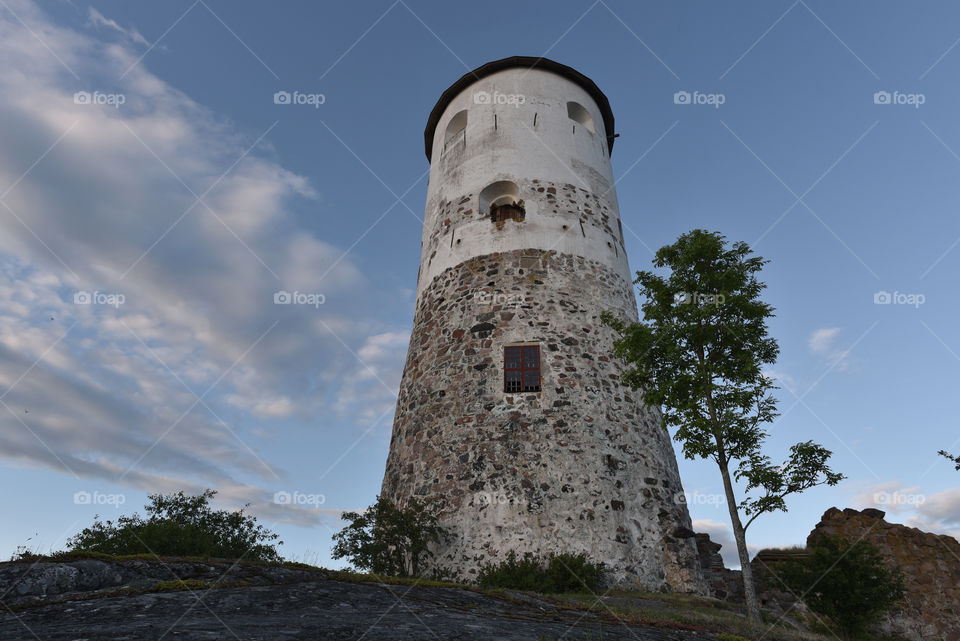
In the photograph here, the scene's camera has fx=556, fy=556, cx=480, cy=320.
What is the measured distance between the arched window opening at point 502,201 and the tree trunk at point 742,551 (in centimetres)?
878

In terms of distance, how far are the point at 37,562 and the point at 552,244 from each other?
12.0 m

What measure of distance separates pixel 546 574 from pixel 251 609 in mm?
6289

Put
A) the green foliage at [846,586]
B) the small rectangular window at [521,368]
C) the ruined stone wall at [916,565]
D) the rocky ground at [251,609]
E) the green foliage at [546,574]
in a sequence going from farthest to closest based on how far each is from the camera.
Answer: the ruined stone wall at [916,565] < the small rectangular window at [521,368] < the green foliage at [846,586] < the green foliage at [546,574] < the rocky ground at [251,609]

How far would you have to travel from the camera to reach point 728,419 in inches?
378

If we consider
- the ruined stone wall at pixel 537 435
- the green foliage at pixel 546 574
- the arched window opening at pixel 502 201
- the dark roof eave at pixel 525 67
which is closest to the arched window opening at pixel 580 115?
the dark roof eave at pixel 525 67

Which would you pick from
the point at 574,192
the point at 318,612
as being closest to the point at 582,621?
the point at 318,612

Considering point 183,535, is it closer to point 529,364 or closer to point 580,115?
point 529,364

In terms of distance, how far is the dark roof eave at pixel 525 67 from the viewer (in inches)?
727

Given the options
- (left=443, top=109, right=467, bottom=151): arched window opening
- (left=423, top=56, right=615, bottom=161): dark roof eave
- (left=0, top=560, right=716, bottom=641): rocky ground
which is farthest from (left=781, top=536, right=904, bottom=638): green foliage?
(left=443, top=109, right=467, bottom=151): arched window opening

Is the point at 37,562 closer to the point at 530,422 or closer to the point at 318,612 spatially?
the point at 318,612

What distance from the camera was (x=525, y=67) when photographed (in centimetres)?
1853

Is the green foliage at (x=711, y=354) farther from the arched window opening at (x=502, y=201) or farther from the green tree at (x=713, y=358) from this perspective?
the arched window opening at (x=502, y=201)

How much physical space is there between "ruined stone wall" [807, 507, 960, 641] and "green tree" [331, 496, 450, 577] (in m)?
11.0

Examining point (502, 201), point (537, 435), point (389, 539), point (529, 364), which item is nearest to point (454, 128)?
point (502, 201)
